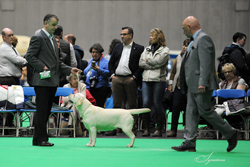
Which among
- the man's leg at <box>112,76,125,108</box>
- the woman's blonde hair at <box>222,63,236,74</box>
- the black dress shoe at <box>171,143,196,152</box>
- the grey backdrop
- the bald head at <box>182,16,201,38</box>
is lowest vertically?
the black dress shoe at <box>171,143,196,152</box>

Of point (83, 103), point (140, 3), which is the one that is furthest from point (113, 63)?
point (140, 3)

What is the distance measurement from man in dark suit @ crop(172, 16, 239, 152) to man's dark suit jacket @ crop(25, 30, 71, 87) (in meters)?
1.70

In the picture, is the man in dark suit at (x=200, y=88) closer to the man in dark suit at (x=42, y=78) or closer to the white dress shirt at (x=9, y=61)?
the man in dark suit at (x=42, y=78)

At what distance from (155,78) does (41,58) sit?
2.41 meters

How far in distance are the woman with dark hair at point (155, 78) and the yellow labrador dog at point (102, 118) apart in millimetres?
1721

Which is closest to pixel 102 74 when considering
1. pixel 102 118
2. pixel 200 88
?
pixel 102 118

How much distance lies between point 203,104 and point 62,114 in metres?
3.60

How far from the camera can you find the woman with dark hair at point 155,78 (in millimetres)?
7320

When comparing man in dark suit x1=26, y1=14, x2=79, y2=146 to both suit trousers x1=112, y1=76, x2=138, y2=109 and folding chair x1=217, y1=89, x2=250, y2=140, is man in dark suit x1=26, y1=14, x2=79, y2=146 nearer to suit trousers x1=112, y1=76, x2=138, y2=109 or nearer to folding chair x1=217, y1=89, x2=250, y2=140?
suit trousers x1=112, y1=76, x2=138, y2=109

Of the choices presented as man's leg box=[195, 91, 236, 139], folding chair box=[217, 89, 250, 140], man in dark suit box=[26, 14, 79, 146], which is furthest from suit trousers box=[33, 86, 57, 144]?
folding chair box=[217, 89, 250, 140]

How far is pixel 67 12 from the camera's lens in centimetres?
1991

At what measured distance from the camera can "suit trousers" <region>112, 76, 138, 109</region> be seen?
7.47 metres

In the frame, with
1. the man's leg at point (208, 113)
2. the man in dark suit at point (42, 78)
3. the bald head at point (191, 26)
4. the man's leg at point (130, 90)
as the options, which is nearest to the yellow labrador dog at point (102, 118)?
the man in dark suit at point (42, 78)

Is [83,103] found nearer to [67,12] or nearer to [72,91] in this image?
[72,91]
